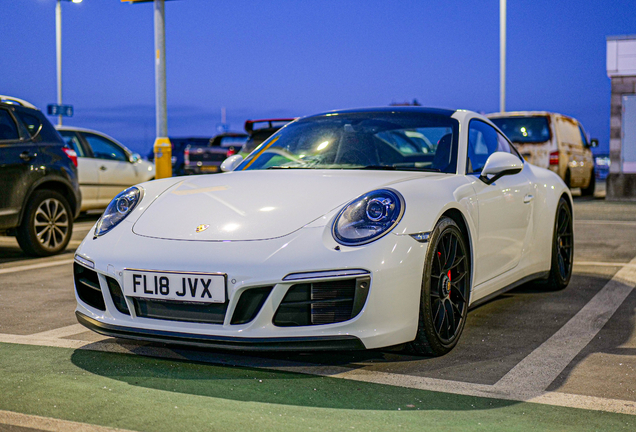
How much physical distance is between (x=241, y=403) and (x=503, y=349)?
1555 millimetres

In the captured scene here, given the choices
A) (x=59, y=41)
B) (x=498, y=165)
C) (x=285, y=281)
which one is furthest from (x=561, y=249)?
(x=59, y=41)

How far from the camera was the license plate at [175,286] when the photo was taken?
3.37 metres

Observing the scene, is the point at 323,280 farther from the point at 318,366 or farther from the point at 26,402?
the point at 26,402

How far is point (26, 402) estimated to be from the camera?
3.14 m

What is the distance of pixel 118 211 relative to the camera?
159 inches

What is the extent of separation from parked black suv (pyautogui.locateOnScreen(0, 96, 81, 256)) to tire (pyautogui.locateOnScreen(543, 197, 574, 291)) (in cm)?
481

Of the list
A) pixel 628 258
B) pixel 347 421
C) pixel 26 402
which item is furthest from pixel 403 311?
pixel 628 258

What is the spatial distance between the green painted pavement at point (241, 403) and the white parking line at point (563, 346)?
0.33m

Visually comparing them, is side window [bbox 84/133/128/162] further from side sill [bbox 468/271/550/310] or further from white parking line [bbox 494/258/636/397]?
white parking line [bbox 494/258/636/397]

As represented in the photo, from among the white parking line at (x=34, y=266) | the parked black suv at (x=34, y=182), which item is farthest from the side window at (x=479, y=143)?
the parked black suv at (x=34, y=182)

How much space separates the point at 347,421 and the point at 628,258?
17.7 feet

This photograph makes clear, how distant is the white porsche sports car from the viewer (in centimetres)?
337

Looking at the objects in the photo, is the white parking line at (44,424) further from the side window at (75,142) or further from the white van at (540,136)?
the white van at (540,136)

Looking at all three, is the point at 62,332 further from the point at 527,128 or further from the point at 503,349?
the point at 527,128
